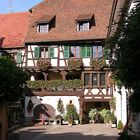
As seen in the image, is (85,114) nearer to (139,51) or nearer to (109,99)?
(109,99)

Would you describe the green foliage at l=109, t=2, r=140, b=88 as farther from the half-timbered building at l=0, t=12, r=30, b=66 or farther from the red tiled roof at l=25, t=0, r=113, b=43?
the half-timbered building at l=0, t=12, r=30, b=66

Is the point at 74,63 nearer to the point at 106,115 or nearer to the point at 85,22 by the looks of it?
the point at 85,22

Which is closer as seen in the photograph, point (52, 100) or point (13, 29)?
point (52, 100)

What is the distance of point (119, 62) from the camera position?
8547 mm

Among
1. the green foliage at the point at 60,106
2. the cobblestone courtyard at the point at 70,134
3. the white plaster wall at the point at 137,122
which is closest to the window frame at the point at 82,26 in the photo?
the green foliage at the point at 60,106

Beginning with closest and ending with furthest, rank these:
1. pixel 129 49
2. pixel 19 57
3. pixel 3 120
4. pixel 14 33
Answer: pixel 129 49 → pixel 3 120 → pixel 19 57 → pixel 14 33

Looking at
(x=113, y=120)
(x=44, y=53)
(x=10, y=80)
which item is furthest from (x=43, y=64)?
(x=10, y=80)

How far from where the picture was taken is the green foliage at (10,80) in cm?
1482

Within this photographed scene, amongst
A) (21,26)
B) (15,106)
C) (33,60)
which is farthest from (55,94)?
(15,106)

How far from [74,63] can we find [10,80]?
72.3 ft

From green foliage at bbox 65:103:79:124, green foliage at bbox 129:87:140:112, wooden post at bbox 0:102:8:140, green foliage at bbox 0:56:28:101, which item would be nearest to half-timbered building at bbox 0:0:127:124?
green foliage at bbox 65:103:79:124

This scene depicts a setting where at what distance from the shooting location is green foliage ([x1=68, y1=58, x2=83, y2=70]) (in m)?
36.6

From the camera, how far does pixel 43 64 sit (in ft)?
122

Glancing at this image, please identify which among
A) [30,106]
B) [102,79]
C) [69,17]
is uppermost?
[69,17]
